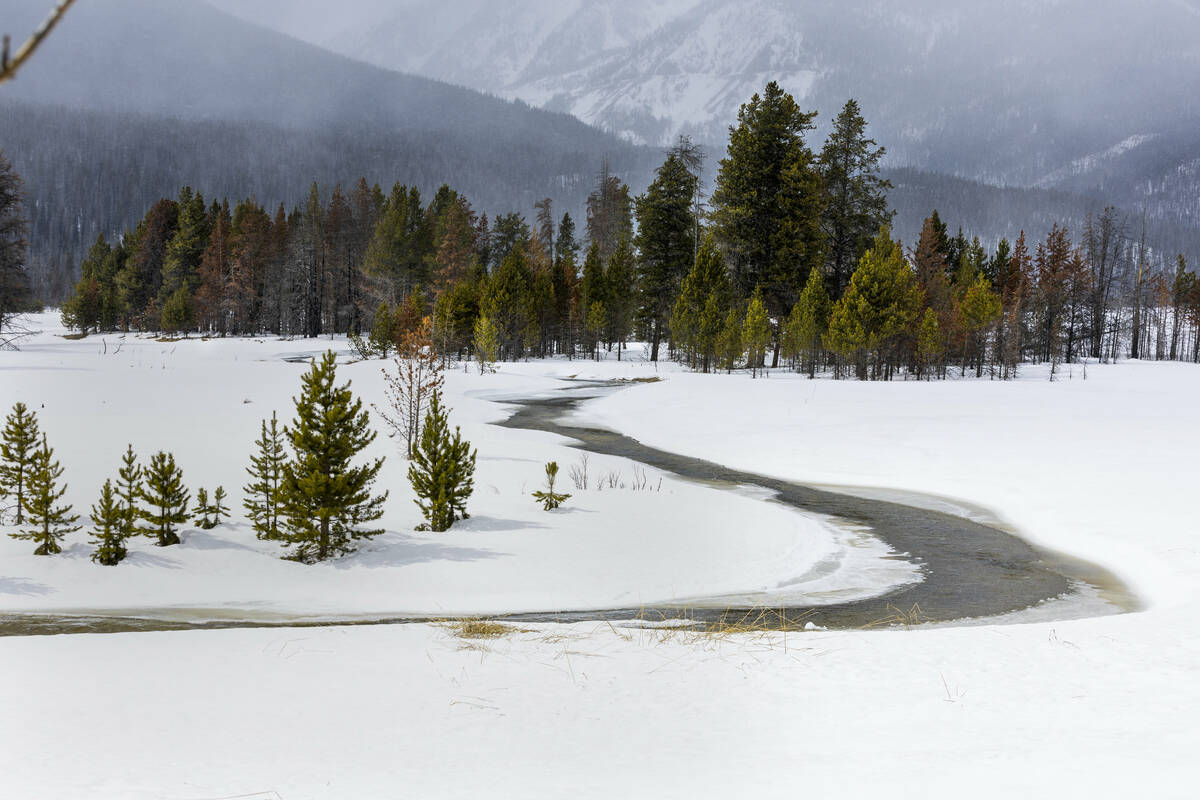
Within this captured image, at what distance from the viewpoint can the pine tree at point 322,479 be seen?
33.2 feet

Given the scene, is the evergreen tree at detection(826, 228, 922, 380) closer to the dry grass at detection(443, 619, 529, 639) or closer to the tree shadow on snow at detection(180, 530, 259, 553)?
the tree shadow on snow at detection(180, 530, 259, 553)

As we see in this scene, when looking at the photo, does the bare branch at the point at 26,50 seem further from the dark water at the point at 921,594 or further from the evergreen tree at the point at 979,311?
the evergreen tree at the point at 979,311

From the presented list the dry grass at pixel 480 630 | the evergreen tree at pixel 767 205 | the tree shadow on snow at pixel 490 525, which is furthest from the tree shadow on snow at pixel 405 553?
the evergreen tree at pixel 767 205

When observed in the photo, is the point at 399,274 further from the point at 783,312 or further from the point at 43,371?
the point at 43,371

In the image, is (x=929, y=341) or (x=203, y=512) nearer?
(x=203, y=512)

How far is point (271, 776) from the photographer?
399 cm

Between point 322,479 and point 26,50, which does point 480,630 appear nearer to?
point 322,479

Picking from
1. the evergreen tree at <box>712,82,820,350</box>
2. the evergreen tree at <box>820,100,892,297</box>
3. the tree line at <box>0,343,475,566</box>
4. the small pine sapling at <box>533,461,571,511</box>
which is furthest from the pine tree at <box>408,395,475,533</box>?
the evergreen tree at <box>820,100,892,297</box>

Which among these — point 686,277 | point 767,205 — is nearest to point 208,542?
point 686,277

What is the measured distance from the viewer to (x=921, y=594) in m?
9.84

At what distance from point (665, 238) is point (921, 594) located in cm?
4489

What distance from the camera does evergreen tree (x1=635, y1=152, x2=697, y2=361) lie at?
52.1m

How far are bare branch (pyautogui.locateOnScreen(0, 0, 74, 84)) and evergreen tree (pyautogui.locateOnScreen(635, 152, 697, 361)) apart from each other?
51047 mm

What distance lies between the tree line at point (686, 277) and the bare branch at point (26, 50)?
31.4 meters
